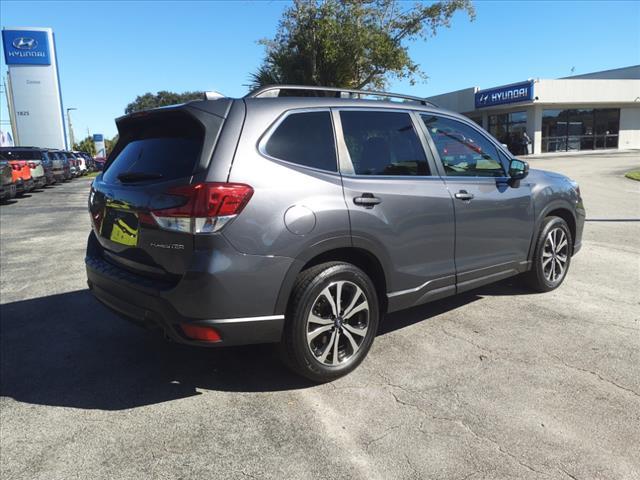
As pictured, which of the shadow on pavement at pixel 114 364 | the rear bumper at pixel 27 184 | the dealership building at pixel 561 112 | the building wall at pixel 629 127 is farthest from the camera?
the building wall at pixel 629 127

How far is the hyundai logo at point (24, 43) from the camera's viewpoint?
1994 inches

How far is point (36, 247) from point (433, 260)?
7.20 m

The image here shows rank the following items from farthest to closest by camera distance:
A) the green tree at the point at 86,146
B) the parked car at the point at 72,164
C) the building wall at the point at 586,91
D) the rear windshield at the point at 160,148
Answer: the green tree at the point at 86,146 < the building wall at the point at 586,91 < the parked car at the point at 72,164 < the rear windshield at the point at 160,148

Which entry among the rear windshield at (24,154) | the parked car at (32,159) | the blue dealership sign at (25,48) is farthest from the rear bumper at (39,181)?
the blue dealership sign at (25,48)

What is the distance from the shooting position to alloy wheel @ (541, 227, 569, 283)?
506 cm

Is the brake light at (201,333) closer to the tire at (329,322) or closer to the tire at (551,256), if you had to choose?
the tire at (329,322)

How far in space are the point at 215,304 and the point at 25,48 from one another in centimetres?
5956

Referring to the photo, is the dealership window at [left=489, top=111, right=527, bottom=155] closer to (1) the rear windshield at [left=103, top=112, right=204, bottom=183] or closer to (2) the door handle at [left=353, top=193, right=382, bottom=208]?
(2) the door handle at [left=353, top=193, right=382, bottom=208]

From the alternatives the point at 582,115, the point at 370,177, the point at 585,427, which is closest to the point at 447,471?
the point at 585,427

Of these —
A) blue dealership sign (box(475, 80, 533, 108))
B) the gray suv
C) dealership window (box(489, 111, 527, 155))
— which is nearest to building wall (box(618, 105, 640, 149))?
dealership window (box(489, 111, 527, 155))

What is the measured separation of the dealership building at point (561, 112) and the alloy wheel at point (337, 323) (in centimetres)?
3451

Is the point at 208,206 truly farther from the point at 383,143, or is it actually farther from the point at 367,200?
the point at 383,143

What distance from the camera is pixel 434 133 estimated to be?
4105mm

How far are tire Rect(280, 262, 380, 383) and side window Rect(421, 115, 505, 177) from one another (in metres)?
1.37
